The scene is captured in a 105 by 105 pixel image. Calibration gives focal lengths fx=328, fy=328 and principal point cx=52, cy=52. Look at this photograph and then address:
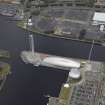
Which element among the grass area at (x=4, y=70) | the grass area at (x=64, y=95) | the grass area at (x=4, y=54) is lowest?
the grass area at (x=64, y=95)

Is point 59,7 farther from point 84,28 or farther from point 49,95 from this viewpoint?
point 49,95

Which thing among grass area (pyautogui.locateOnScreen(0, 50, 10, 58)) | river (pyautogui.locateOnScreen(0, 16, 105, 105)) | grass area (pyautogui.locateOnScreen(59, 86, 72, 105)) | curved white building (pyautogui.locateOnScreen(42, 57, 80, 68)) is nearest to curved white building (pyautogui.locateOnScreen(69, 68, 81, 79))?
river (pyautogui.locateOnScreen(0, 16, 105, 105))

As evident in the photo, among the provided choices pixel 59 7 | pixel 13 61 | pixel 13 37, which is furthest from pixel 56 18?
pixel 13 61

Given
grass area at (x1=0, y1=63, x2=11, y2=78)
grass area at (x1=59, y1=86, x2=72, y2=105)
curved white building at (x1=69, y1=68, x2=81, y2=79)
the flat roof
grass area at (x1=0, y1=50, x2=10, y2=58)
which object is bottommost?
grass area at (x1=59, y1=86, x2=72, y2=105)

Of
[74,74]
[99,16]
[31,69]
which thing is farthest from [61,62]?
[99,16]

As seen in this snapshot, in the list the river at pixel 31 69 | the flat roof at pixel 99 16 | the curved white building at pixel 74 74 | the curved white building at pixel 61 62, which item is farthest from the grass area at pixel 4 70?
the flat roof at pixel 99 16

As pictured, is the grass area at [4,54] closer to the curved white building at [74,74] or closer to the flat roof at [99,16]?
the curved white building at [74,74]

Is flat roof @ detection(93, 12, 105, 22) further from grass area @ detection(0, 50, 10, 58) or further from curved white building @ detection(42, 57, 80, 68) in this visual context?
grass area @ detection(0, 50, 10, 58)

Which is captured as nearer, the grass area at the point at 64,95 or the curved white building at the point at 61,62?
the grass area at the point at 64,95
